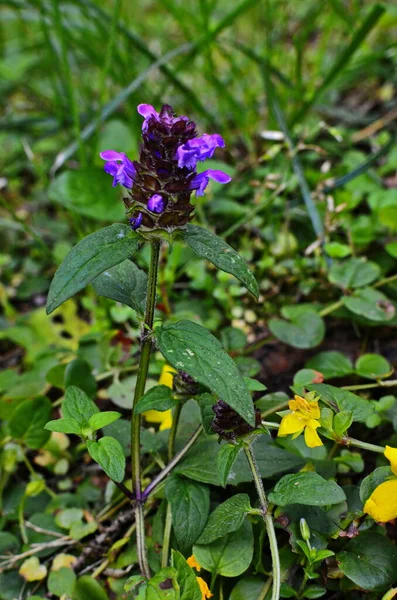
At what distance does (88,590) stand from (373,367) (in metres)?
0.72

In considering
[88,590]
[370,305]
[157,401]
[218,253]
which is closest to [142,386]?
[157,401]

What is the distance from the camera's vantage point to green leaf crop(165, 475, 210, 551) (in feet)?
3.08

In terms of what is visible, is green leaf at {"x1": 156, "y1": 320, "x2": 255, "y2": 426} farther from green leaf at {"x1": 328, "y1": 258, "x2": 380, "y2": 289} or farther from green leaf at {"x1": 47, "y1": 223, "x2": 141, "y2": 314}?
green leaf at {"x1": 328, "y1": 258, "x2": 380, "y2": 289}

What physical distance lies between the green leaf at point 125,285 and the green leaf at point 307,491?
37cm

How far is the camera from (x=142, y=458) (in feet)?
3.96

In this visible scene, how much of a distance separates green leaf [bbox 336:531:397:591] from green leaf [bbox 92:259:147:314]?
53 cm

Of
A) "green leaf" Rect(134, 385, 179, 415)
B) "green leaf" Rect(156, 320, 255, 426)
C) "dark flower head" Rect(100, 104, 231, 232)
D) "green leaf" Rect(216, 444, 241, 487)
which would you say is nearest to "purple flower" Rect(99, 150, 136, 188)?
"dark flower head" Rect(100, 104, 231, 232)

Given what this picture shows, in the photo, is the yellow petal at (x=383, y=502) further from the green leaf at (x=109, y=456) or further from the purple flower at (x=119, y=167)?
the purple flower at (x=119, y=167)

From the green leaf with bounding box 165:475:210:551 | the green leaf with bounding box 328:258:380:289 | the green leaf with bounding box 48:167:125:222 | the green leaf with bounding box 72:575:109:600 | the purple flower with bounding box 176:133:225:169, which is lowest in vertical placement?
the green leaf with bounding box 72:575:109:600

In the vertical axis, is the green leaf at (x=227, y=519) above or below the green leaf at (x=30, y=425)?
below

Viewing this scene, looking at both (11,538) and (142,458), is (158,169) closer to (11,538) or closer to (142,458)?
(142,458)

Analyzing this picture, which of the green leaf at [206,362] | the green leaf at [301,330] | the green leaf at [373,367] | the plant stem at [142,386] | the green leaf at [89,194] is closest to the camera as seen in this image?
the green leaf at [206,362]

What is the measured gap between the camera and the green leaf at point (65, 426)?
3.00 feet

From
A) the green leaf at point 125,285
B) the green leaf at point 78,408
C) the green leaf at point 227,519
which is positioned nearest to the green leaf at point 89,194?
the green leaf at point 125,285
